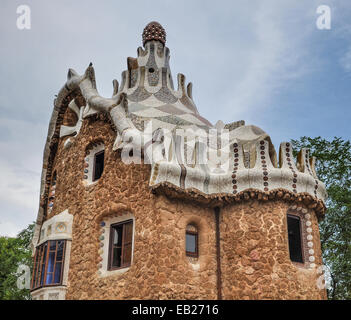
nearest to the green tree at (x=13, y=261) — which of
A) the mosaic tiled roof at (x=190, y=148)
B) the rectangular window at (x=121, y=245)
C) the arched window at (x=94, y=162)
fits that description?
the mosaic tiled roof at (x=190, y=148)

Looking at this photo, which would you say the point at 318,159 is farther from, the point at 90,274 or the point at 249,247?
the point at 90,274

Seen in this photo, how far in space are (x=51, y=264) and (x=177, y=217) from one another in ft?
11.3

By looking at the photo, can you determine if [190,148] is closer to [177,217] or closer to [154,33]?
[177,217]

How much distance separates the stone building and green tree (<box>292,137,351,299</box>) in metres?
4.59

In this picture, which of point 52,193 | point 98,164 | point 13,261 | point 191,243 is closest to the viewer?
point 191,243

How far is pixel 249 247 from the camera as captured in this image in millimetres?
10219

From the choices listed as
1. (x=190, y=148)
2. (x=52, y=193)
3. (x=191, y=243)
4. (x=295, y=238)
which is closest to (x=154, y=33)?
(x=190, y=148)

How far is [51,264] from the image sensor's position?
11594mm

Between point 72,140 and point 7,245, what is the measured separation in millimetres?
11228

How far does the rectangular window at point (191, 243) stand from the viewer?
10.6m

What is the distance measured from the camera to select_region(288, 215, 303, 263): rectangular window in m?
10.7

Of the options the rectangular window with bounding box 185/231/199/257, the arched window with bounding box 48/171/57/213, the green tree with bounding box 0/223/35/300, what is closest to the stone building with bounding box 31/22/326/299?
the rectangular window with bounding box 185/231/199/257

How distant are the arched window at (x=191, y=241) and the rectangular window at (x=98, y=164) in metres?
2.89
